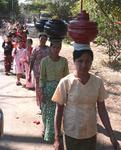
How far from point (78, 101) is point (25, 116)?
4599 mm

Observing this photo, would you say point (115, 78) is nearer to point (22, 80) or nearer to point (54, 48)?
point (22, 80)

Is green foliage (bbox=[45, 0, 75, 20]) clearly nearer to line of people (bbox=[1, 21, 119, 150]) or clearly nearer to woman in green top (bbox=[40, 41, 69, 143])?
woman in green top (bbox=[40, 41, 69, 143])

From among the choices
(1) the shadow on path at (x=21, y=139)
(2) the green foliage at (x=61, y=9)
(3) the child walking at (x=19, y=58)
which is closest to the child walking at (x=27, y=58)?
(3) the child walking at (x=19, y=58)

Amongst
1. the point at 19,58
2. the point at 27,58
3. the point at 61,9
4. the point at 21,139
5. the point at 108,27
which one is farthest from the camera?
the point at 61,9

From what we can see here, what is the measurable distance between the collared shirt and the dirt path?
2593 millimetres

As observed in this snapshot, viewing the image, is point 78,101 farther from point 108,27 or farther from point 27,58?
point 108,27

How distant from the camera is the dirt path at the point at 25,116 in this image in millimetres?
6964

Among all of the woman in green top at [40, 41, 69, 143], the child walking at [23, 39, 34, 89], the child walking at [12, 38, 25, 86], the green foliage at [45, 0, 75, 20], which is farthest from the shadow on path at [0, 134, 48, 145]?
the green foliage at [45, 0, 75, 20]

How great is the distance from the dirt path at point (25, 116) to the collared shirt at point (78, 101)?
8.51 feet

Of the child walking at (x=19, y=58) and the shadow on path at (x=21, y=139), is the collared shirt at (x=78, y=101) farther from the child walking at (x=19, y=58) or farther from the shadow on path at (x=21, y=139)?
the child walking at (x=19, y=58)

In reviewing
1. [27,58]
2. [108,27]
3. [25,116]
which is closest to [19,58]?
[27,58]

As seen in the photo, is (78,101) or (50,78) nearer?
(78,101)

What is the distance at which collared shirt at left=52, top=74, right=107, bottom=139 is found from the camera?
13.6 ft

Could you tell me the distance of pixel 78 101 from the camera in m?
4.14
